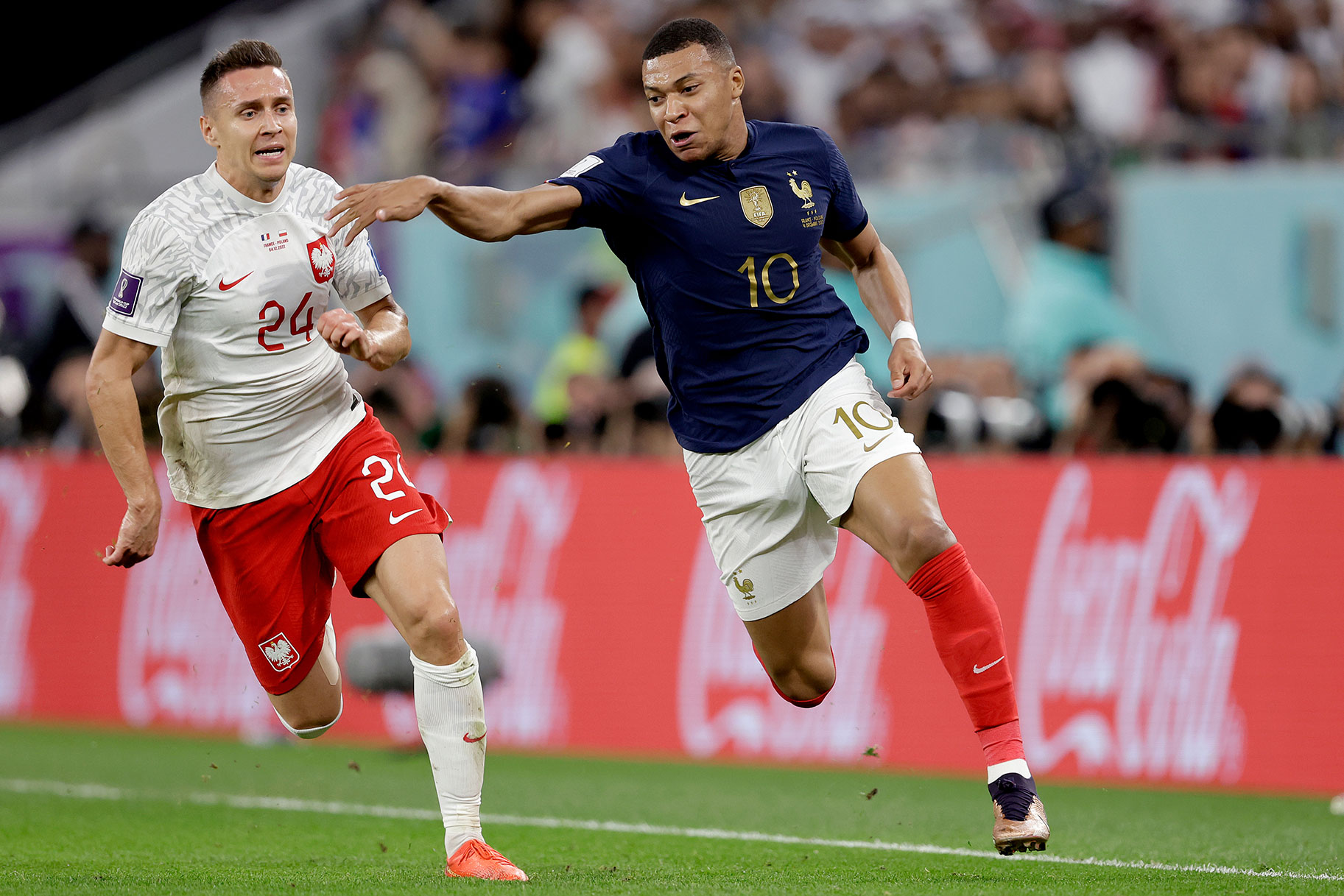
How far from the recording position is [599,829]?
24.8 feet

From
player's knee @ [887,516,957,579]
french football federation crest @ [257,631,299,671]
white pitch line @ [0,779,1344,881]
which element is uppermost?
player's knee @ [887,516,957,579]

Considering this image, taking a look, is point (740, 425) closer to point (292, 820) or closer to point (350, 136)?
point (292, 820)

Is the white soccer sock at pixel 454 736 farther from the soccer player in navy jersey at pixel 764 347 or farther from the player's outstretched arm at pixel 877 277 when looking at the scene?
the player's outstretched arm at pixel 877 277

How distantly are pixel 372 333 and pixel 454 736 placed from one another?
1.32 m

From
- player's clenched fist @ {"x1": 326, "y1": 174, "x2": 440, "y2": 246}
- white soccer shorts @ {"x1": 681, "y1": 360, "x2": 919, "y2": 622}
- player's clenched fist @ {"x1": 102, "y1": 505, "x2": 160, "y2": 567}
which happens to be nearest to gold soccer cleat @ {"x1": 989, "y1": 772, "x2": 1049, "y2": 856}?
white soccer shorts @ {"x1": 681, "y1": 360, "x2": 919, "y2": 622}

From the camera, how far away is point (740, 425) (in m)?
6.20

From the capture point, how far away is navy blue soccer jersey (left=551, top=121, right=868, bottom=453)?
6031 millimetres

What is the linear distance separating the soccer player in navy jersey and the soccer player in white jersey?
0.41 m

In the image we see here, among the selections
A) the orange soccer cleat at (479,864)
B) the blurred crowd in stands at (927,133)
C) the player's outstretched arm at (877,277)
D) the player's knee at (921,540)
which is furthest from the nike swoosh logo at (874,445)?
the blurred crowd in stands at (927,133)

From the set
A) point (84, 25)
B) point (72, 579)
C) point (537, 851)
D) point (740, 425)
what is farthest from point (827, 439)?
point (84, 25)

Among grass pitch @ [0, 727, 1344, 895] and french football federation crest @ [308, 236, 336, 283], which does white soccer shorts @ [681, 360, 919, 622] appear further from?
french football federation crest @ [308, 236, 336, 283]

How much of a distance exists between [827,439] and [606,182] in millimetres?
1135

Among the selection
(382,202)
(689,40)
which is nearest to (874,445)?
(689,40)

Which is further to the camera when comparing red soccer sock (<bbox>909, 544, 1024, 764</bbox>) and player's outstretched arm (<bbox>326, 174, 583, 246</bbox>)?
red soccer sock (<bbox>909, 544, 1024, 764</bbox>)
